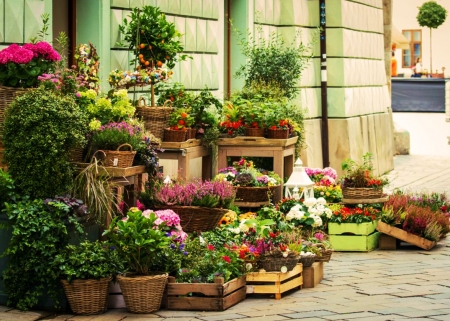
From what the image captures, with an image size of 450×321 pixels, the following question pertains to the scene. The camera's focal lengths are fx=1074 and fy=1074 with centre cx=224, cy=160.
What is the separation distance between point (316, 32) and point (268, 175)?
5.57m

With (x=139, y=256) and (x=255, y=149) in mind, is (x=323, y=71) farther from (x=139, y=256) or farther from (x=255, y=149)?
(x=139, y=256)

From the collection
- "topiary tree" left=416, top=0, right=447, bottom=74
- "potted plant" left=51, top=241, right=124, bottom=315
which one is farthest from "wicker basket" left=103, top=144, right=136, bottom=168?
"topiary tree" left=416, top=0, right=447, bottom=74

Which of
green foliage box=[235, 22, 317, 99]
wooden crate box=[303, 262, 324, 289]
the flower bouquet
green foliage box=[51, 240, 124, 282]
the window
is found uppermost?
the window

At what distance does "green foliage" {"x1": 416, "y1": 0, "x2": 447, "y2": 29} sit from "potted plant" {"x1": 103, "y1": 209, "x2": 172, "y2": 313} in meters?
45.8

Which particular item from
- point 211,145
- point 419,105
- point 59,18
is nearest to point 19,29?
point 59,18

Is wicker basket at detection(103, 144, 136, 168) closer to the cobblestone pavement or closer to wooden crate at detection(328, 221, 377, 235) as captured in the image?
the cobblestone pavement

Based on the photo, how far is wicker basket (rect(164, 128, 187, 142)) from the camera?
10281 mm

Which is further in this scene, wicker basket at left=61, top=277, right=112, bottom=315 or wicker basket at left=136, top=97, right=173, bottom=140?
wicker basket at left=136, top=97, right=173, bottom=140

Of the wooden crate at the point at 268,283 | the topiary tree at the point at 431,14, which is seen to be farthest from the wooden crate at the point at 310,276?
the topiary tree at the point at 431,14

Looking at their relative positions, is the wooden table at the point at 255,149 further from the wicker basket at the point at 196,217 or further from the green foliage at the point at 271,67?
the green foliage at the point at 271,67

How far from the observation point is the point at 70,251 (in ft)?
25.6

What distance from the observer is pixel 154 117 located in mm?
10156

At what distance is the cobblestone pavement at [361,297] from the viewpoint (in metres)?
7.64

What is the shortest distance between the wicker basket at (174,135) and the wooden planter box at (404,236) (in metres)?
2.17
